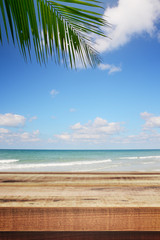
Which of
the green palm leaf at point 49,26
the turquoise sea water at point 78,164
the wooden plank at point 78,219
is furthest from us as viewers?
the turquoise sea water at point 78,164

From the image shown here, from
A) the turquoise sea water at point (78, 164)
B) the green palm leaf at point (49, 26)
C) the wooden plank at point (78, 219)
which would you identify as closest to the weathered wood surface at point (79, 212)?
the wooden plank at point (78, 219)

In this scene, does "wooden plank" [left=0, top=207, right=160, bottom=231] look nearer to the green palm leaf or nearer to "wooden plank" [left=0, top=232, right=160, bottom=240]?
"wooden plank" [left=0, top=232, right=160, bottom=240]

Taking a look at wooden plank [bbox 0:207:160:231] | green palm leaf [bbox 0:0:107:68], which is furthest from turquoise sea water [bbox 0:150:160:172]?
wooden plank [bbox 0:207:160:231]

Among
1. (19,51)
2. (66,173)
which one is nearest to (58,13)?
(19,51)

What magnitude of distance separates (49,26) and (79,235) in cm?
85

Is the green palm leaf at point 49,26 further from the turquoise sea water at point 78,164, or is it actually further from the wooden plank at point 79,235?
the turquoise sea water at point 78,164

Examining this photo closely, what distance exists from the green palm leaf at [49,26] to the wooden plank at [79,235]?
0.64 meters

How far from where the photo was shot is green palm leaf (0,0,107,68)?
2.62 ft

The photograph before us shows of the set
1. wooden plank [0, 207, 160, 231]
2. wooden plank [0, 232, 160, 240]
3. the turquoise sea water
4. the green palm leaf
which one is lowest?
the turquoise sea water

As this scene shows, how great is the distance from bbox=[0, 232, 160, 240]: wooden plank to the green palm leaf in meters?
0.64

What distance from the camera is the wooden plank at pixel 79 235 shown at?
0.59m

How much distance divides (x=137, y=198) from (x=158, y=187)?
0.18 meters

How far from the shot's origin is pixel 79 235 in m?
0.59

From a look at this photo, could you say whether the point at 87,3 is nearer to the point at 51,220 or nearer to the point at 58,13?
the point at 58,13
